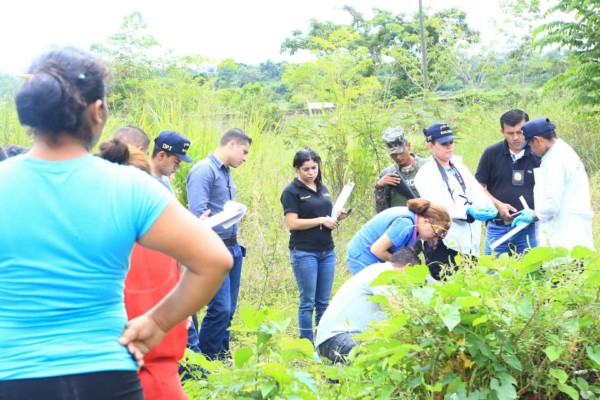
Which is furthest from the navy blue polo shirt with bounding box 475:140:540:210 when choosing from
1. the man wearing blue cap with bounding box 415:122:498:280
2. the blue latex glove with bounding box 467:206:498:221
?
the blue latex glove with bounding box 467:206:498:221

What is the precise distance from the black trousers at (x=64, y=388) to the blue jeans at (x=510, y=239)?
4458mm

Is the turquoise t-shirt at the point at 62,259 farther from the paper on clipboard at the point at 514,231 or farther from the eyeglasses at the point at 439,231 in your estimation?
the paper on clipboard at the point at 514,231

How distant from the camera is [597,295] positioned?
2.91 metres

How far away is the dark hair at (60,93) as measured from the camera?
6.62ft

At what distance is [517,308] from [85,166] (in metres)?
1.60

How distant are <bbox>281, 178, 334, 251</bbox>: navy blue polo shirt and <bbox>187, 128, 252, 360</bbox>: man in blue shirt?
0.46 meters

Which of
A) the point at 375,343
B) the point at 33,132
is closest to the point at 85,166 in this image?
the point at 33,132

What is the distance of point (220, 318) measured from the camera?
604 centimetres

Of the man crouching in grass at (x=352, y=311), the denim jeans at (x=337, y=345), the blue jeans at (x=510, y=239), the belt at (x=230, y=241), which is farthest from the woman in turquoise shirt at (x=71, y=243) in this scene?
the blue jeans at (x=510, y=239)

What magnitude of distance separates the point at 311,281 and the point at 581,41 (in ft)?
31.8

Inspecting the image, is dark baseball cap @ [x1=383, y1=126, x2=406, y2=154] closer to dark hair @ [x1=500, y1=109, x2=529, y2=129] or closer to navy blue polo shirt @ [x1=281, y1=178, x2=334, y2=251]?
navy blue polo shirt @ [x1=281, y1=178, x2=334, y2=251]

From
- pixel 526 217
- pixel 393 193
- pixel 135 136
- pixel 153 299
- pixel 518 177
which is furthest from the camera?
pixel 393 193

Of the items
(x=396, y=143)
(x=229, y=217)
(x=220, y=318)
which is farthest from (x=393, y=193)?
(x=229, y=217)

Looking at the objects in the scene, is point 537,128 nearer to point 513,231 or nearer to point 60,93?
point 513,231
